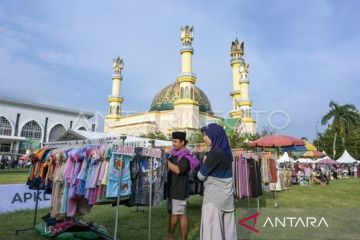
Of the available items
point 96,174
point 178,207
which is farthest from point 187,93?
point 96,174

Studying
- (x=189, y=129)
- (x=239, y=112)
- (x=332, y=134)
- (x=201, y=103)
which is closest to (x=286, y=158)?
(x=189, y=129)

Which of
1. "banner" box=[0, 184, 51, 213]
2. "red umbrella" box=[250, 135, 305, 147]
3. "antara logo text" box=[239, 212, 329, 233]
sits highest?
"red umbrella" box=[250, 135, 305, 147]

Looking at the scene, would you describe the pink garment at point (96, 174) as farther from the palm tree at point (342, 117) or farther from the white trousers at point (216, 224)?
the palm tree at point (342, 117)

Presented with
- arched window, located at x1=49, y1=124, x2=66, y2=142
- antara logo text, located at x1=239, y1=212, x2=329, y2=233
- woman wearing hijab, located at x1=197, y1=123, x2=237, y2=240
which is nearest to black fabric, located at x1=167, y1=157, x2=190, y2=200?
woman wearing hijab, located at x1=197, y1=123, x2=237, y2=240

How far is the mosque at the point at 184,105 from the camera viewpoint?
96.5ft

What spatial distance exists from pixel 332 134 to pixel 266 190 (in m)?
33.0

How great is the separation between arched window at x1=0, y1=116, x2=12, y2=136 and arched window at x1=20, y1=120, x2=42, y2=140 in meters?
2.09

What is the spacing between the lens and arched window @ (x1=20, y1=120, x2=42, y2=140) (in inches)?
1944

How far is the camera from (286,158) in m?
20.2

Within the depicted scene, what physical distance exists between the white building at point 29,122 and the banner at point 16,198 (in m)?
38.3

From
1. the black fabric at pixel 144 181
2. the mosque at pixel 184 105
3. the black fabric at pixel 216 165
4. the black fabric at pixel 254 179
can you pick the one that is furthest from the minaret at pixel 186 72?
the black fabric at pixel 216 165

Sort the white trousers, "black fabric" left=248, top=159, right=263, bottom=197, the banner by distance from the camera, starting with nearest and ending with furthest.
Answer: the white trousers
"black fabric" left=248, top=159, right=263, bottom=197
the banner

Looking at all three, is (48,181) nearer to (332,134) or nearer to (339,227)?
(339,227)

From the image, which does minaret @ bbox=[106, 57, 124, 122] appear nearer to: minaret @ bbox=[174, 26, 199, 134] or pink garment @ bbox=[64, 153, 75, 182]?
minaret @ bbox=[174, 26, 199, 134]
